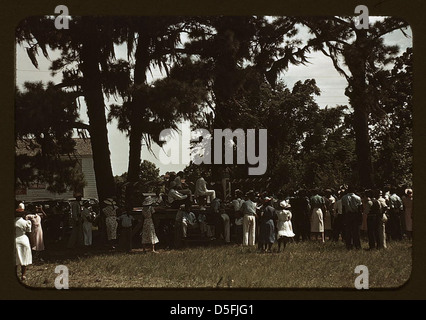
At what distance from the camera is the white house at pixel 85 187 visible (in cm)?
700

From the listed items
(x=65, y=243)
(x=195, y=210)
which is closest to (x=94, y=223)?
(x=65, y=243)

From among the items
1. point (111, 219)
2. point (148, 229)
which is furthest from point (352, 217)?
point (111, 219)

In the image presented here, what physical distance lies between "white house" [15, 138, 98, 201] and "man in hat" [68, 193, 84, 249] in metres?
0.06

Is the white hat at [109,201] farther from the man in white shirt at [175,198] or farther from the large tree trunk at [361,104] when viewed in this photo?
the large tree trunk at [361,104]

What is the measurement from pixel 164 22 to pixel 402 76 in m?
1.93

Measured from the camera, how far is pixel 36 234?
22.9 feet

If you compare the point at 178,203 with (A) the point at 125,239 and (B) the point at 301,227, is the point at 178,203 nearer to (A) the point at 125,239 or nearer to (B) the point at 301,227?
(A) the point at 125,239

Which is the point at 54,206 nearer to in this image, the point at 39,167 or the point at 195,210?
the point at 39,167

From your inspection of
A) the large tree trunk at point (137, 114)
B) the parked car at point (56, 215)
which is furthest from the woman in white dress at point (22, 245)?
the large tree trunk at point (137, 114)

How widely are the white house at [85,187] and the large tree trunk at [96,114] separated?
0.04 metres

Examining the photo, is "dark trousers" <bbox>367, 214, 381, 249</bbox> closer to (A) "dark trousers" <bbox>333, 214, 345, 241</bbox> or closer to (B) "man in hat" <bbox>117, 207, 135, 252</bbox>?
(A) "dark trousers" <bbox>333, 214, 345, 241</bbox>

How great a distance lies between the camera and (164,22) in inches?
274

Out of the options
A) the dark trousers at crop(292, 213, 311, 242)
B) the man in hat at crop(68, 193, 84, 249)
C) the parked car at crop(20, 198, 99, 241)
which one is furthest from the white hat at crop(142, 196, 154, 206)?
the dark trousers at crop(292, 213, 311, 242)

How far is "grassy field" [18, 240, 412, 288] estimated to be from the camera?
6855mm
